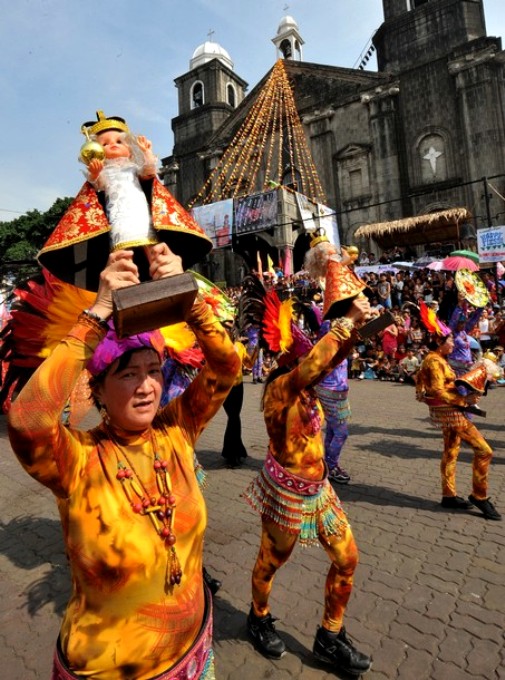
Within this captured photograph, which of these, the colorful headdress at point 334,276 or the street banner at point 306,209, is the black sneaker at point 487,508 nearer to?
the colorful headdress at point 334,276

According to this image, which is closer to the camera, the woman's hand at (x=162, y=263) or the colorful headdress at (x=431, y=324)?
the woman's hand at (x=162, y=263)

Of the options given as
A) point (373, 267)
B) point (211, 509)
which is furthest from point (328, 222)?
point (211, 509)

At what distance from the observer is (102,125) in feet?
6.55

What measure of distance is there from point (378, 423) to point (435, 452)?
80.5 inches

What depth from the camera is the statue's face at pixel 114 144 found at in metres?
1.95

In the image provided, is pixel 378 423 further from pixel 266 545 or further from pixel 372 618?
pixel 266 545

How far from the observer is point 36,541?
479 cm

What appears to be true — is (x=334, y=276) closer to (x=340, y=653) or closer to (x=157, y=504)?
(x=157, y=504)

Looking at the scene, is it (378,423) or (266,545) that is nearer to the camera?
(266,545)

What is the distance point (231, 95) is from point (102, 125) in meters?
41.0

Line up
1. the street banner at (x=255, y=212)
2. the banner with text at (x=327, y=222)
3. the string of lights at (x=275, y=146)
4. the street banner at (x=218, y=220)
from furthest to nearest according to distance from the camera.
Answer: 1. the string of lights at (x=275, y=146)
2. the street banner at (x=218, y=220)
3. the banner with text at (x=327, y=222)
4. the street banner at (x=255, y=212)

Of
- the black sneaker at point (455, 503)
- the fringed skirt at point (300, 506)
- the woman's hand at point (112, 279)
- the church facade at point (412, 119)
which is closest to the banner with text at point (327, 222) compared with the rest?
the church facade at point (412, 119)

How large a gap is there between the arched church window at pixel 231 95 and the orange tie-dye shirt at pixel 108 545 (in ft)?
135

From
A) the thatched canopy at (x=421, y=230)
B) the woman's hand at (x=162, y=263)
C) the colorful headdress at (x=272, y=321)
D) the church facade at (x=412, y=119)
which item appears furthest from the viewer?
the church facade at (x=412, y=119)
